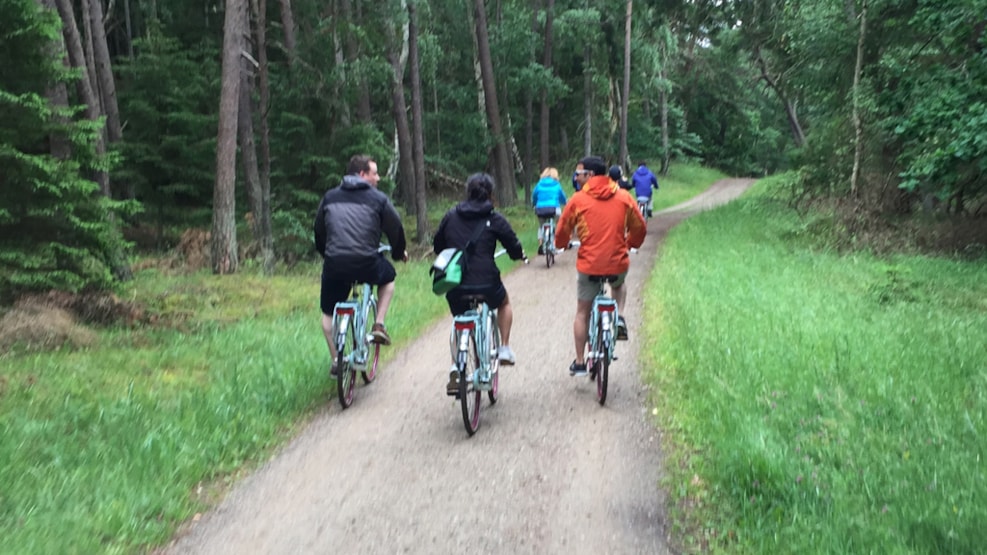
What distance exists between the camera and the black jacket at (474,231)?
5.96 m

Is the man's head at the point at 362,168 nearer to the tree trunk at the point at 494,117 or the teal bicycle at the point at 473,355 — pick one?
the teal bicycle at the point at 473,355

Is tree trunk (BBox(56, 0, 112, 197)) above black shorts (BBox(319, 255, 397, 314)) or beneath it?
above

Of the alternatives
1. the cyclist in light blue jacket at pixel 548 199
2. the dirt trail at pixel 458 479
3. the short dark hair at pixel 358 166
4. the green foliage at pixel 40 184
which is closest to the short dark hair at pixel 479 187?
the short dark hair at pixel 358 166

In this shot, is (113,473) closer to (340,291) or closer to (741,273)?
(340,291)

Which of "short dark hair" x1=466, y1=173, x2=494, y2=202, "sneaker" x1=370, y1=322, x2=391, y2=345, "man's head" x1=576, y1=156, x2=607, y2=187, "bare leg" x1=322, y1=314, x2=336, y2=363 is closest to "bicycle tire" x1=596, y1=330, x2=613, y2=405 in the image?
"man's head" x1=576, y1=156, x2=607, y2=187


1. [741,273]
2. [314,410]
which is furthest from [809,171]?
[314,410]

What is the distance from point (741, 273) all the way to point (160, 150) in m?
14.4

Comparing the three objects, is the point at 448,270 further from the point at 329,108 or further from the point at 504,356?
the point at 329,108

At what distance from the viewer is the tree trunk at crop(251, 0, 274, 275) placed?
13734 mm

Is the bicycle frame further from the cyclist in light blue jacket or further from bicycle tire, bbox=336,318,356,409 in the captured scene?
the cyclist in light blue jacket

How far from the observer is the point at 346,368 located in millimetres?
Result: 6480

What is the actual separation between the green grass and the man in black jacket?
107cm

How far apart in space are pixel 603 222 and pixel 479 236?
3.88 feet

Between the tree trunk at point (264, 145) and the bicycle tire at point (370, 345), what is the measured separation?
7358 millimetres
